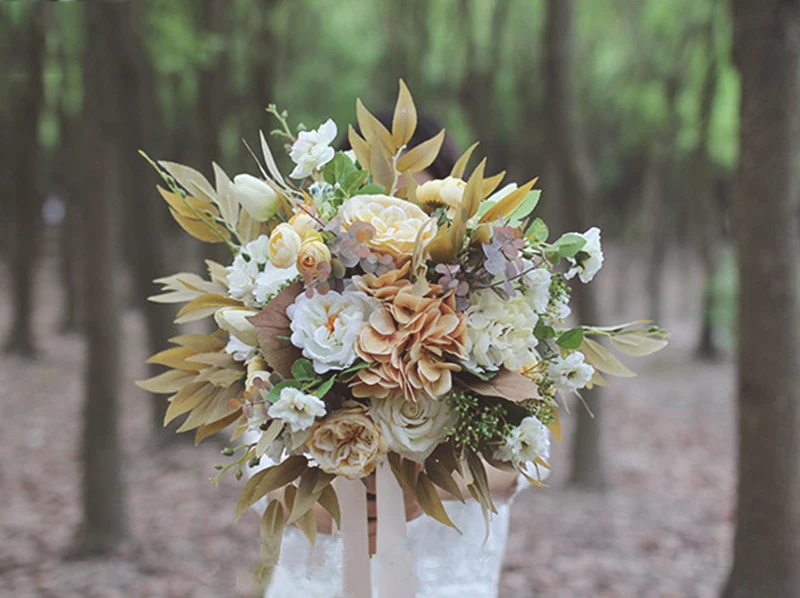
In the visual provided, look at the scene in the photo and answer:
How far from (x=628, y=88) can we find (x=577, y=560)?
16.0 metres

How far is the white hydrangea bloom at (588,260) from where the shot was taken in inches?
76.5

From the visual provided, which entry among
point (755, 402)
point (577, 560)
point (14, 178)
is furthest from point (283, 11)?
point (755, 402)

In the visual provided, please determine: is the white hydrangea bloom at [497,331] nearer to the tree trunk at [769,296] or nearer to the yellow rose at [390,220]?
the yellow rose at [390,220]

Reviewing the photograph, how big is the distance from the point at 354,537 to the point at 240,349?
1.99ft

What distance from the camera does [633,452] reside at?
9.87 metres

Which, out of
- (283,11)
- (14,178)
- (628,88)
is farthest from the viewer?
(628,88)

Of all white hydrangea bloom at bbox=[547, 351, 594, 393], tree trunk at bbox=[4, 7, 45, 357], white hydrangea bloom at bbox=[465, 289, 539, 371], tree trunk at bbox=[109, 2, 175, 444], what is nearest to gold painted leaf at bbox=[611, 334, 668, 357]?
white hydrangea bloom at bbox=[547, 351, 594, 393]

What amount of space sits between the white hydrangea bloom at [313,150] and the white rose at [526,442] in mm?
780

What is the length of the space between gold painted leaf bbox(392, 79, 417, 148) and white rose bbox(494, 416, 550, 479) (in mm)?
742

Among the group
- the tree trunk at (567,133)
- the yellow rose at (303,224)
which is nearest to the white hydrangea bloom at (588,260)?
the yellow rose at (303,224)

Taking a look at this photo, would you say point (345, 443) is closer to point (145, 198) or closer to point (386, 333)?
point (386, 333)

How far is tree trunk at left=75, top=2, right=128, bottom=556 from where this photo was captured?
5.70 meters

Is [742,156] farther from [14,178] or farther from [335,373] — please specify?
[14,178]

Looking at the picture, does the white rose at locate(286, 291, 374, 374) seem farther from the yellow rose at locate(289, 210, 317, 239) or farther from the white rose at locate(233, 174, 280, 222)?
the white rose at locate(233, 174, 280, 222)
